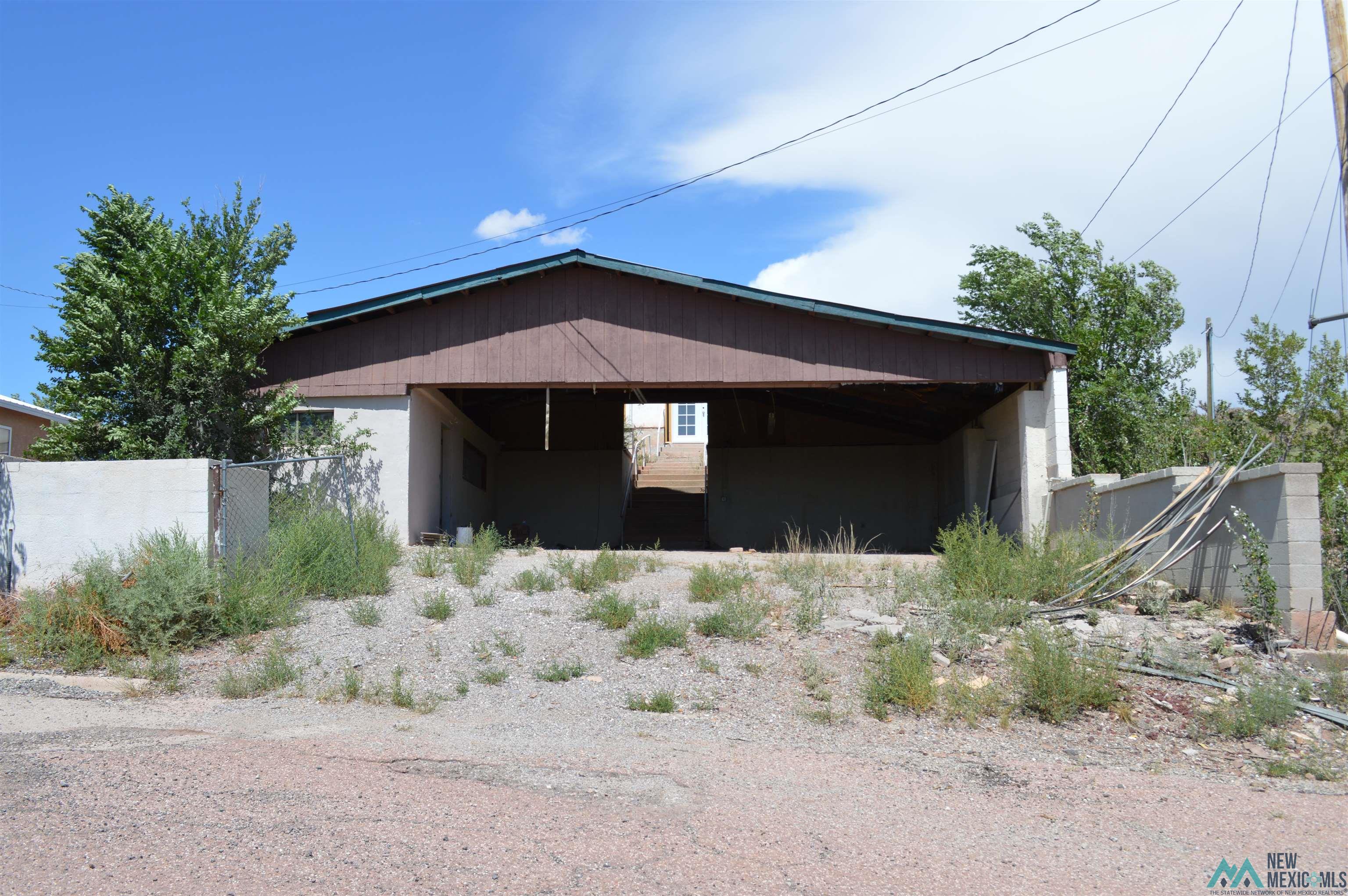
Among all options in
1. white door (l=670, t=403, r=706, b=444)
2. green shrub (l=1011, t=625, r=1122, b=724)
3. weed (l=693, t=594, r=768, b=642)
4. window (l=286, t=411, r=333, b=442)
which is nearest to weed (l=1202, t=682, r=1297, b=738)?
green shrub (l=1011, t=625, r=1122, b=724)

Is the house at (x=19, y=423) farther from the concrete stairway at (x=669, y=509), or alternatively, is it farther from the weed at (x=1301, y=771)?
the weed at (x=1301, y=771)

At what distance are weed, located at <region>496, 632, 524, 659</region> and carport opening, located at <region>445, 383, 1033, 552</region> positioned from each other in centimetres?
1297

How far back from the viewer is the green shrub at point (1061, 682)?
7.67 meters

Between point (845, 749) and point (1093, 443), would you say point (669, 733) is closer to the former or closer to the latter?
point (845, 749)

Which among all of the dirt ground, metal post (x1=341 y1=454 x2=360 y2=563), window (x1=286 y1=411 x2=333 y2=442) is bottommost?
the dirt ground

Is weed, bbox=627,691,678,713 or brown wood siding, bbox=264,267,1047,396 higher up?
brown wood siding, bbox=264,267,1047,396

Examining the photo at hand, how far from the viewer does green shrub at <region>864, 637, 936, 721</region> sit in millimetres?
7824

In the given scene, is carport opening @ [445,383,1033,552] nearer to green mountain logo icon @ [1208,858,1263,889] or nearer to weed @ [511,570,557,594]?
weed @ [511,570,557,594]

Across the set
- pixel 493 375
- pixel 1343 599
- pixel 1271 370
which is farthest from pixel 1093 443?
pixel 493 375

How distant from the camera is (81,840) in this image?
15.5 feet

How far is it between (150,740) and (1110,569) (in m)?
9.62

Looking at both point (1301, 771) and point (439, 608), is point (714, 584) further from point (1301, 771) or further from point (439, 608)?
point (1301, 771)

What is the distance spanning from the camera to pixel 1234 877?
189 inches

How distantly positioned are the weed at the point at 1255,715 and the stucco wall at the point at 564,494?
17.9 metres
